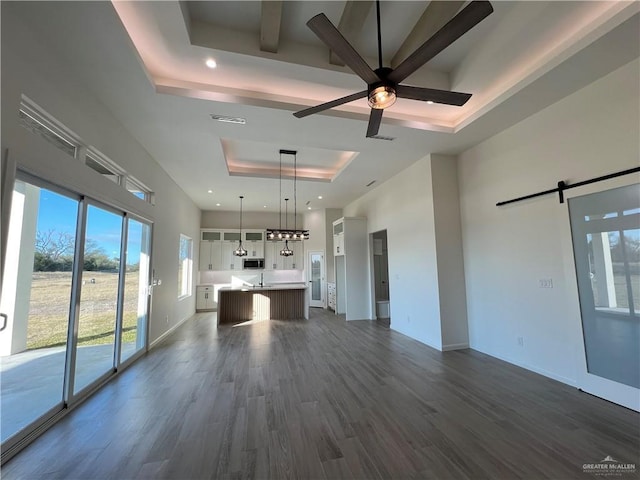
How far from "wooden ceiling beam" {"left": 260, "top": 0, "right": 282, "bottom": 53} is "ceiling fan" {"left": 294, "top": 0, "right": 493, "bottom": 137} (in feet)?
3.12

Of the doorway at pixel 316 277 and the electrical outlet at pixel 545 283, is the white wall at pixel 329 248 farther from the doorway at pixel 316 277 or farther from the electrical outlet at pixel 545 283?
the electrical outlet at pixel 545 283

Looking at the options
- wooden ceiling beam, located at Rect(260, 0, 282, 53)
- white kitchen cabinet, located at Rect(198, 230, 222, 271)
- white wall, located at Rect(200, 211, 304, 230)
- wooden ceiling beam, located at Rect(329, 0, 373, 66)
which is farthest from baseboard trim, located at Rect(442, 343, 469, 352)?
white kitchen cabinet, located at Rect(198, 230, 222, 271)

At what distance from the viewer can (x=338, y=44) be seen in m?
1.76

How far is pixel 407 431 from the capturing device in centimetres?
232

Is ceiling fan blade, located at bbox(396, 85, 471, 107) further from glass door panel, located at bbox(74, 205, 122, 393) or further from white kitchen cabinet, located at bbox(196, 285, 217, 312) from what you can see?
white kitchen cabinet, located at bbox(196, 285, 217, 312)

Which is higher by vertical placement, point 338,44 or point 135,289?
point 338,44

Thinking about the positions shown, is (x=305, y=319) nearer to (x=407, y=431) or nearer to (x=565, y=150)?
(x=407, y=431)

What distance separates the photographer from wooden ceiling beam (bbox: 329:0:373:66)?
2438 millimetres

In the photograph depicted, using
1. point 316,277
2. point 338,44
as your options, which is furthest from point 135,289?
point 316,277

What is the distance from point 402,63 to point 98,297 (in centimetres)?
407

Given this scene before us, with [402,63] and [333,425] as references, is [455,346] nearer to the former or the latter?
[333,425]

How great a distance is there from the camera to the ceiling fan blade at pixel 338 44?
160 cm

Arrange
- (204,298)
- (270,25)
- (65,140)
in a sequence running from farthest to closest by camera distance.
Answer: (204,298) → (65,140) → (270,25)

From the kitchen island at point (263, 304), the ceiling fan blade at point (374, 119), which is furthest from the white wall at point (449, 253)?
the kitchen island at point (263, 304)
